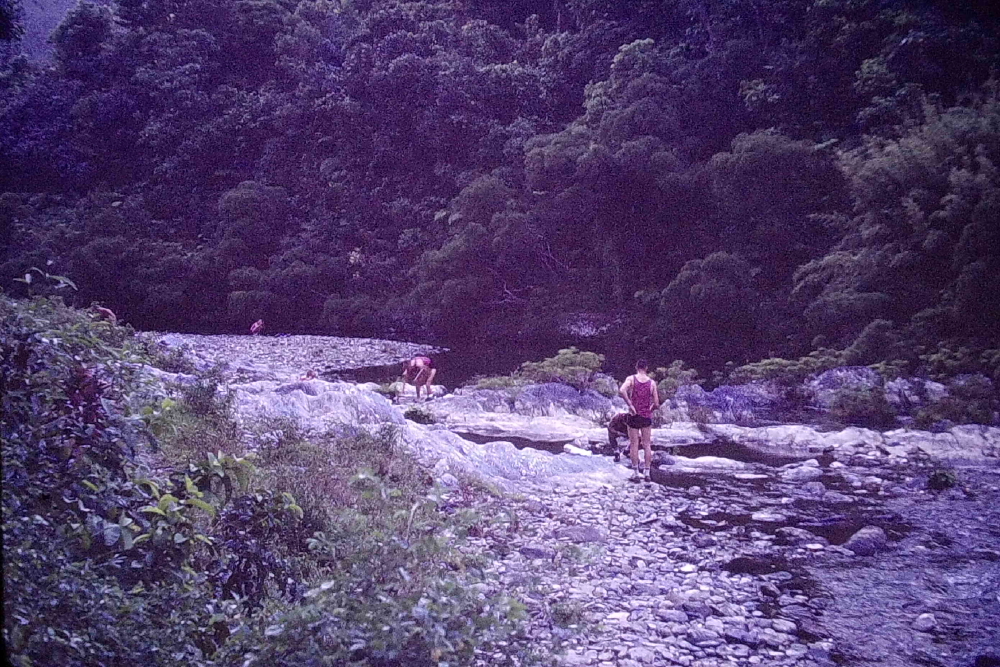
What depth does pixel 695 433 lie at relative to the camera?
11.4 m

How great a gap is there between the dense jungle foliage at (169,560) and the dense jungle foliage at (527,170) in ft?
23.3

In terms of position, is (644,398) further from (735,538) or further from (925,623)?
(925,623)

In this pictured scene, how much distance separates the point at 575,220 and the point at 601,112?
11.0 ft

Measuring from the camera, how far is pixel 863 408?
42.0 feet

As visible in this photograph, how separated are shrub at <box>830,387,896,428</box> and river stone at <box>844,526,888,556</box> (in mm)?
6353

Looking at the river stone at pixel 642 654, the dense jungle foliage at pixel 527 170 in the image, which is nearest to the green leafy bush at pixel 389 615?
the river stone at pixel 642 654

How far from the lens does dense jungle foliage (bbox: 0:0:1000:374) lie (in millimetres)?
16344

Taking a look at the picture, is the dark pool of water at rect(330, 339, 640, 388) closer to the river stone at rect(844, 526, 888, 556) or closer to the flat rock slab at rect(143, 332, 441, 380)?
the flat rock slab at rect(143, 332, 441, 380)

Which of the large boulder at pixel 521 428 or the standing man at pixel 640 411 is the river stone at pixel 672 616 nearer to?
the standing man at pixel 640 411

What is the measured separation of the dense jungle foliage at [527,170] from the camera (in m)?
16.3

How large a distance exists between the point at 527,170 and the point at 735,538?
17.8m

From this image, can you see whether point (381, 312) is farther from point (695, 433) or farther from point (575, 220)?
point (695, 433)

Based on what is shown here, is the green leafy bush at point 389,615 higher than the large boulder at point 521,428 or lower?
higher

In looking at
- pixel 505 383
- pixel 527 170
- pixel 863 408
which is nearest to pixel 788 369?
pixel 863 408
